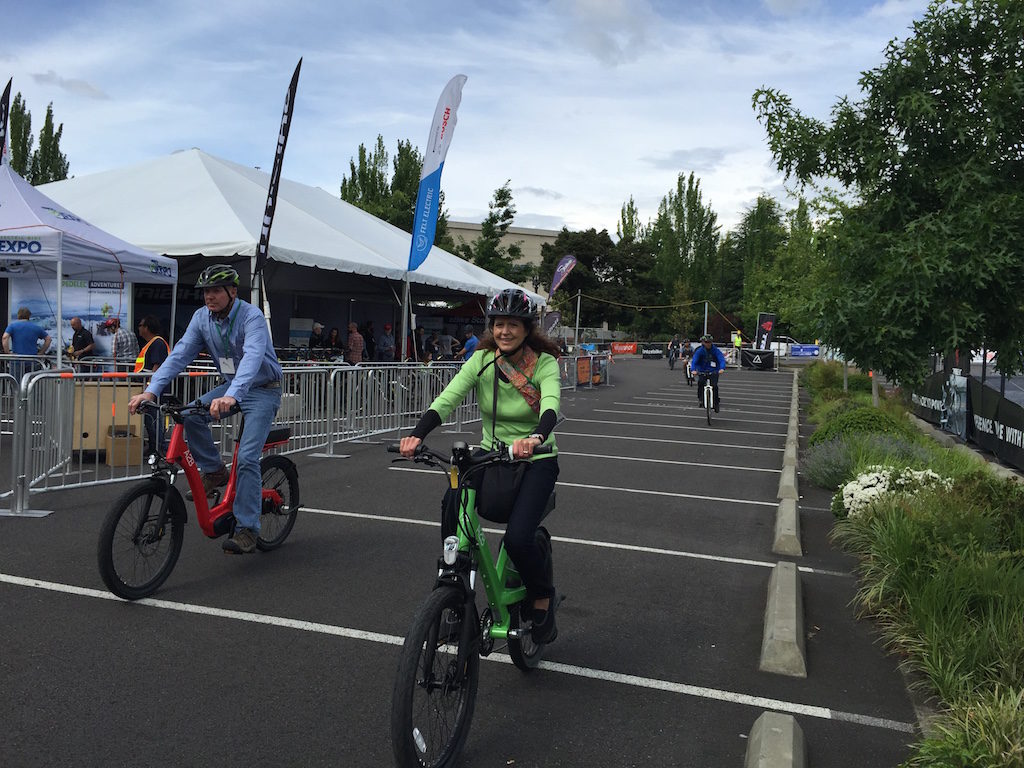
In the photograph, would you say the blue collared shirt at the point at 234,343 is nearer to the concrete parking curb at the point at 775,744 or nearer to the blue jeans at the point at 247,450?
the blue jeans at the point at 247,450

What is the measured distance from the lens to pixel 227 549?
599cm

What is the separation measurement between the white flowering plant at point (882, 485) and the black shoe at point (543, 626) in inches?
160

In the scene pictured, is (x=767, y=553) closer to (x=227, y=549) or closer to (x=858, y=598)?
(x=858, y=598)

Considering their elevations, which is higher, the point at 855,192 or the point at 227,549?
the point at 855,192

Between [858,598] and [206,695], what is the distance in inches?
157

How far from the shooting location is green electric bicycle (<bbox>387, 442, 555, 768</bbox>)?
3.18 metres

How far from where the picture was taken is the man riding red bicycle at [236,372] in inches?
235

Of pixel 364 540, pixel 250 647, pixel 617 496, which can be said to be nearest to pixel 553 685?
pixel 250 647

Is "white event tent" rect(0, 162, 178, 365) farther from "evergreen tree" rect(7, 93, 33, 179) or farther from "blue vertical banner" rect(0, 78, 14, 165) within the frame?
"evergreen tree" rect(7, 93, 33, 179)

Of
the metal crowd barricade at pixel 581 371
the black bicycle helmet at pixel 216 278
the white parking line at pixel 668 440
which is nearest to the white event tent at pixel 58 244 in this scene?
the black bicycle helmet at pixel 216 278

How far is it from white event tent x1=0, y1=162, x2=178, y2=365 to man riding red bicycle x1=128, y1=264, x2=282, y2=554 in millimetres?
6108

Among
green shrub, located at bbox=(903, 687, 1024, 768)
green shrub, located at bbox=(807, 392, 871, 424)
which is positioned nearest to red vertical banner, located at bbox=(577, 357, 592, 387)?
green shrub, located at bbox=(807, 392, 871, 424)

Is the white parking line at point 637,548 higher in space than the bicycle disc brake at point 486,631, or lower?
lower

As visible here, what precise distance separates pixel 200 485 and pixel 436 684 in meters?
3.03
